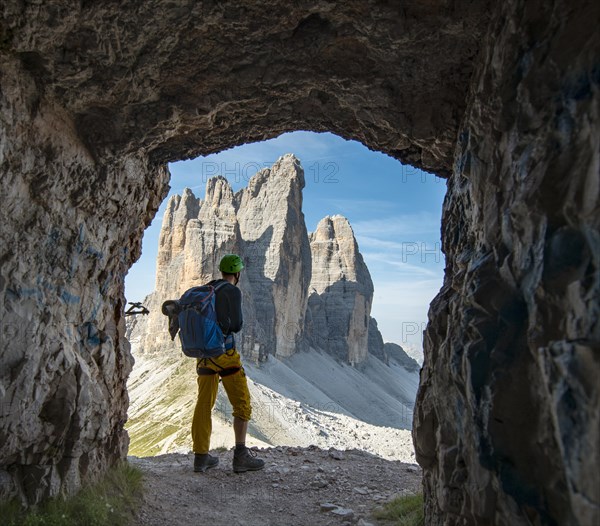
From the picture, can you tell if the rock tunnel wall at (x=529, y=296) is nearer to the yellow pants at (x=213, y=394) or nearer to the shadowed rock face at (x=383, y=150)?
the shadowed rock face at (x=383, y=150)

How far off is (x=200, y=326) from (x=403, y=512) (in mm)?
3263

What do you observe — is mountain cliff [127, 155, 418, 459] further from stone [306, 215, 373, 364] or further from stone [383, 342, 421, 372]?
stone [383, 342, 421, 372]

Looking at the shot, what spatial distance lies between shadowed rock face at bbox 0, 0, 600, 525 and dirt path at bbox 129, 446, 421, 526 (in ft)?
3.13

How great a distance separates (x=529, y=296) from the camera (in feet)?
8.87

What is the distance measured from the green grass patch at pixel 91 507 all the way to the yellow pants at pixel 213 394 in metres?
1.15

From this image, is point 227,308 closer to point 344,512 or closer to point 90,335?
point 90,335

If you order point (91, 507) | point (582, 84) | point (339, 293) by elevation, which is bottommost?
point (91, 507)

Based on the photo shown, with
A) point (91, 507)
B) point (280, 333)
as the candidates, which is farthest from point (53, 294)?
point (280, 333)

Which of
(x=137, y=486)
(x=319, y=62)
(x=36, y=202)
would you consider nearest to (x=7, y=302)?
(x=36, y=202)

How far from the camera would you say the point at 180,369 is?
158ft

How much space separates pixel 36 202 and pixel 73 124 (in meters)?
0.96

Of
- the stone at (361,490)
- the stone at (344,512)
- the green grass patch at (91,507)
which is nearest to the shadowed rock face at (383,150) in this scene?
the green grass patch at (91,507)

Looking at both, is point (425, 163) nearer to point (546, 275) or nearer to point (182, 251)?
point (546, 275)

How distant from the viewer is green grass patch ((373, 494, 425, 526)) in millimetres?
5039
